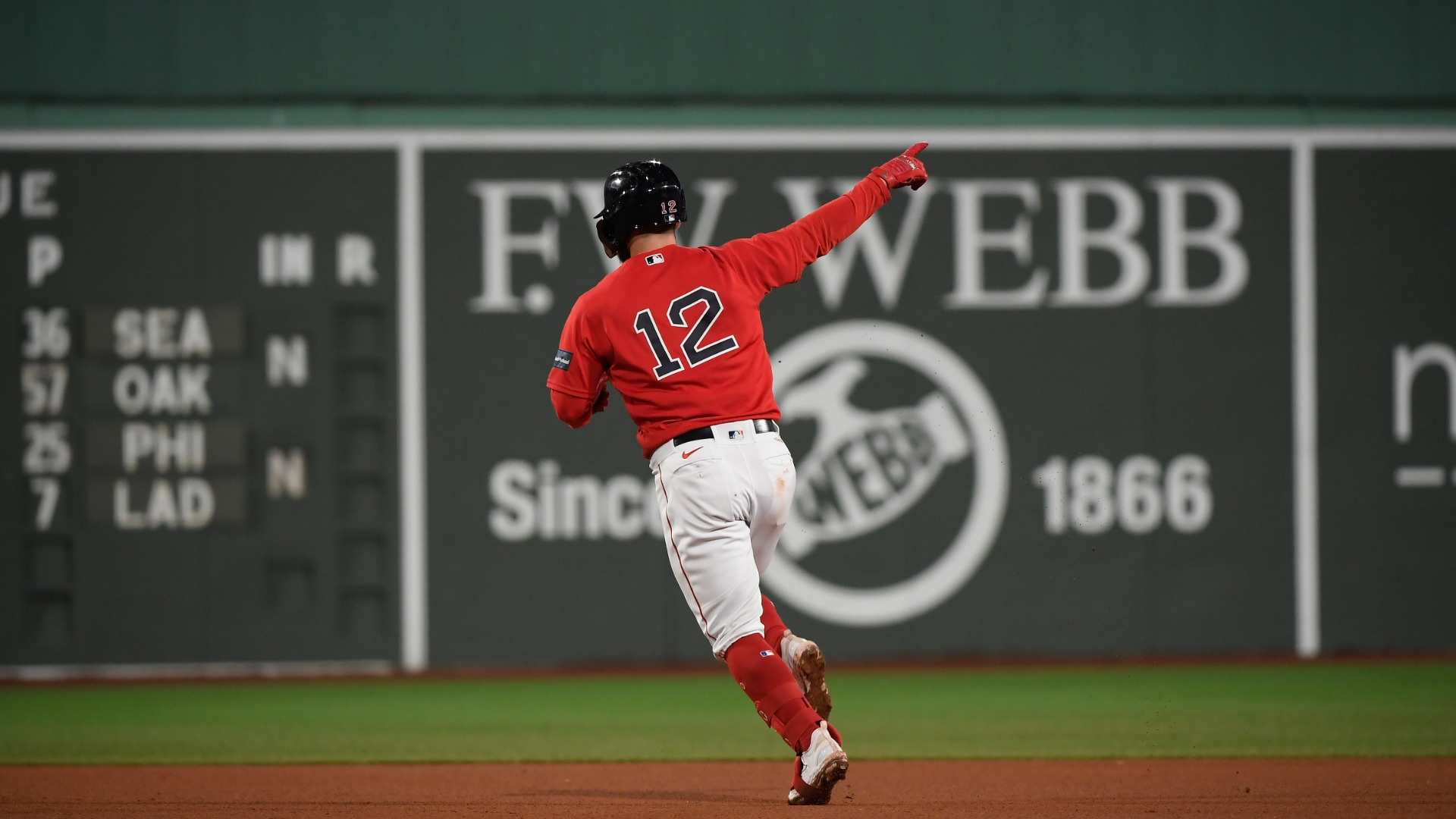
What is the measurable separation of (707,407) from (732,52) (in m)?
4.89

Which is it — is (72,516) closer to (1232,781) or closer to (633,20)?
(633,20)

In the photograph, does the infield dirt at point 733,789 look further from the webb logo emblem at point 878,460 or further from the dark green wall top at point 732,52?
the dark green wall top at point 732,52

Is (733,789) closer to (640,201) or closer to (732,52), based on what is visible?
(640,201)

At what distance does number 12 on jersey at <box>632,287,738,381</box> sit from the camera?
4273 millimetres

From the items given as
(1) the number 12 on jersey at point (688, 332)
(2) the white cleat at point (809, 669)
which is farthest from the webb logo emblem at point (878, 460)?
(1) the number 12 on jersey at point (688, 332)

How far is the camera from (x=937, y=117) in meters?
8.73

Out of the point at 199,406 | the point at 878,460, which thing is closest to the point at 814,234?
the point at 878,460

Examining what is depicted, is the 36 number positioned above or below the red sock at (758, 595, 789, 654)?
above

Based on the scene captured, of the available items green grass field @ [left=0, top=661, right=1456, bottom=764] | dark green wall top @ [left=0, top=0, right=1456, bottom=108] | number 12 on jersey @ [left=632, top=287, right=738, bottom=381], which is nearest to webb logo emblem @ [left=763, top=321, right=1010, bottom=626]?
green grass field @ [left=0, top=661, right=1456, bottom=764]

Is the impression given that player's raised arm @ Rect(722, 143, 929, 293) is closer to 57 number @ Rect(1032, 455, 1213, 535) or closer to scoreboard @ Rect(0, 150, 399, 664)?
57 number @ Rect(1032, 455, 1213, 535)

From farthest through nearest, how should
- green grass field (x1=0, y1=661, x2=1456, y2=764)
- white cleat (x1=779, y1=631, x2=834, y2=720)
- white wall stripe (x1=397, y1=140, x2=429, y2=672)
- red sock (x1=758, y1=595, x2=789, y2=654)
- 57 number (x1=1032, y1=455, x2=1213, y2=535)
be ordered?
57 number (x1=1032, y1=455, x2=1213, y2=535), white wall stripe (x1=397, y1=140, x2=429, y2=672), green grass field (x1=0, y1=661, x2=1456, y2=764), red sock (x1=758, y1=595, x2=789, y2=654), white cleat (x1=779, y1=631, x2=834, y2=720)

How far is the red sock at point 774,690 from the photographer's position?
4.12 metres

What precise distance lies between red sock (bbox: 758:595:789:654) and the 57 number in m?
4.32

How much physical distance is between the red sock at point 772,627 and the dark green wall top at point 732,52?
4736 mm
